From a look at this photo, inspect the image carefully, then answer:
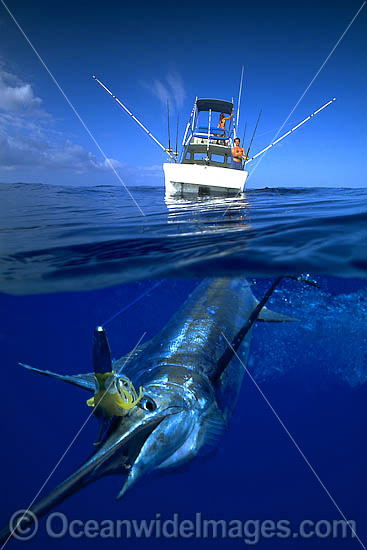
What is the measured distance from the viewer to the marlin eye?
176 centimetres

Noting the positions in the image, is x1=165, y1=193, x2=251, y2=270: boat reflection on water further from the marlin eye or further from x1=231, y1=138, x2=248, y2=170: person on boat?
x1=231, y1=138, x2=248, y2=170: person on boat

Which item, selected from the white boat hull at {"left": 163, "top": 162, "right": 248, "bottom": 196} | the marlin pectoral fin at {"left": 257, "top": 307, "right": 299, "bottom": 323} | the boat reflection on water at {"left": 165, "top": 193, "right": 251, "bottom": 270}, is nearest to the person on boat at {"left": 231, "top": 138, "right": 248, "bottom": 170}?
the white boat hull at {"left": 163, "top": 162, "right": 248, "bottom": 196}

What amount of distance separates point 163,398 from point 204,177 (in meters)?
11.2

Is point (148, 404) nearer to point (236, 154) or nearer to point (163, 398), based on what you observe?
point (163, 398)

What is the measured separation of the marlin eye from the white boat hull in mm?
11279

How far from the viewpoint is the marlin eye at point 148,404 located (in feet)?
5.76

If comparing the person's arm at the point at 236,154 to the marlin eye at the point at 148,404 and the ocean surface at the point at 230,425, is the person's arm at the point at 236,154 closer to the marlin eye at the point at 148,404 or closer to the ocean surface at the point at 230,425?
the ocean surface at the point at 230,425

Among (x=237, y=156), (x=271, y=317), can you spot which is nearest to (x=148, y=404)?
(x=271, y=317)

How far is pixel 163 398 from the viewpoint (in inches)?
78.6

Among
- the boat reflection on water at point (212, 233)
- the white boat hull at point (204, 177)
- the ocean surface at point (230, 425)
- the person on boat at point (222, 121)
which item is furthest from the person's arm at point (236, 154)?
the boat reflection on water at point (212, 233)

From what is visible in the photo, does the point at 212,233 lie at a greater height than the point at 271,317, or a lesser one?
greater

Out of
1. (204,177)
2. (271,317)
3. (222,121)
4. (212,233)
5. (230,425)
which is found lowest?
(230,425)

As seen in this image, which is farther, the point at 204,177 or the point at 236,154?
the point at 236,154

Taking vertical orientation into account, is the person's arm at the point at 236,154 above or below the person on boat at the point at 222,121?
below
